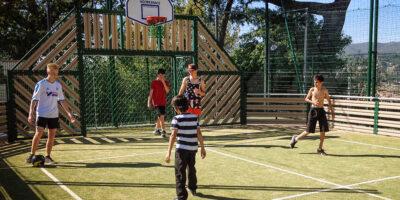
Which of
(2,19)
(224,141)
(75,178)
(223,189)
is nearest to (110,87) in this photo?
(224,141)

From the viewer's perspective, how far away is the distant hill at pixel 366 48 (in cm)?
1280

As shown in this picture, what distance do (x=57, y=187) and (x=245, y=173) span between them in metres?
3.37

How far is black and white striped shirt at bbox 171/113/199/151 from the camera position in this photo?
5.80 m

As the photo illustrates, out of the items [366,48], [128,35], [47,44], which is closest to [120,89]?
[128,35]

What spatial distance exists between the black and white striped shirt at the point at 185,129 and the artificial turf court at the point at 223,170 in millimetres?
951

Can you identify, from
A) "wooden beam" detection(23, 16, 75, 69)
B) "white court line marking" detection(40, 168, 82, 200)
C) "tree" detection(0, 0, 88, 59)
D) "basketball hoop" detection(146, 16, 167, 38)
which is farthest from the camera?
"tree" detection(0, 0, 88, 59)

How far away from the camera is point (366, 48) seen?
45.0ft

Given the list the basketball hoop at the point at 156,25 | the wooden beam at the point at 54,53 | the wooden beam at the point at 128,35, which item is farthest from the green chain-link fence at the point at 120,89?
the wooden beam at the point at 54,53

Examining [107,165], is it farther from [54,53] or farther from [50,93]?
[54,53]

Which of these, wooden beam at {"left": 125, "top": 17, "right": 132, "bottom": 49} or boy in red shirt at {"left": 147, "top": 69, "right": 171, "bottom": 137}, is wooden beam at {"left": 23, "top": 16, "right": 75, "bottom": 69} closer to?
wooden beam at {"left": 125, "top": 17, "right": 132, "bottom": 49}

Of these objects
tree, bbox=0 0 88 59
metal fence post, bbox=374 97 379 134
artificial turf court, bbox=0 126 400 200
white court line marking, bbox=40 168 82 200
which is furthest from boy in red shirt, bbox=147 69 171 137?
tree, bbox=0 0 88 59

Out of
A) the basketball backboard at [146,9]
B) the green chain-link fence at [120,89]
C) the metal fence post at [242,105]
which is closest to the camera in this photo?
the basketball backboard at [146,9]

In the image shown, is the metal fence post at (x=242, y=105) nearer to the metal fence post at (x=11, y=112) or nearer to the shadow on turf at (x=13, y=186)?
the metal fence post at (x=11, y=112)

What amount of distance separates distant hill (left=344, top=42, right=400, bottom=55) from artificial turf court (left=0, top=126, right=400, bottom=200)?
9.52 ft
